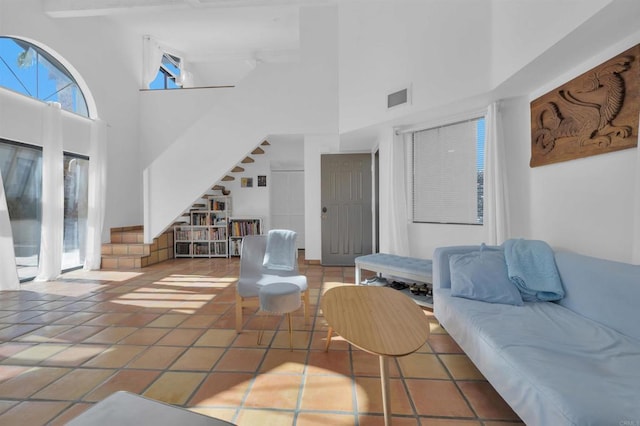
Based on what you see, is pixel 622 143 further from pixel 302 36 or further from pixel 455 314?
pixel 302 36

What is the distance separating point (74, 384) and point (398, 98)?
13.1 ft

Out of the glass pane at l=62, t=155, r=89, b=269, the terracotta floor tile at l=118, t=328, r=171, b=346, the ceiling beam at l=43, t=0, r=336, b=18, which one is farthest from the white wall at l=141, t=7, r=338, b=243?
the terracotta floor tile at l=118, t=328, r=171, b=346

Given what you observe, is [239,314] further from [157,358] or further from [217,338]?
[157,358]

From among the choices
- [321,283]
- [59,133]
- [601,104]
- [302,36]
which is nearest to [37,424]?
[321,283]

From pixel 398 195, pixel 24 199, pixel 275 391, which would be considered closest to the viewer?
→ pixel 275 391

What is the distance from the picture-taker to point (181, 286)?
397cm

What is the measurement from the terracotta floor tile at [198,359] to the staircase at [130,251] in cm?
365

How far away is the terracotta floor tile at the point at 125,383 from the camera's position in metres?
1.70

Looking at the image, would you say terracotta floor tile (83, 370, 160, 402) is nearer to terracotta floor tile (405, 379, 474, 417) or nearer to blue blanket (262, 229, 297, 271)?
blue blanket (262, 229, 297, 271)

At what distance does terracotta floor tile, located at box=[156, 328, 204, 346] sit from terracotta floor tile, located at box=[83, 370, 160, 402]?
401 mm

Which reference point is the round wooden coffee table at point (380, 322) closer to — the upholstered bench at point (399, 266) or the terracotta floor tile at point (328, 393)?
the terracotta floor tile at point (328, 393)

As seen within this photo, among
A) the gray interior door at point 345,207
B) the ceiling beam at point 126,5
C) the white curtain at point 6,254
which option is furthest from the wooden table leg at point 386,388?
the white curtain at point 6,254

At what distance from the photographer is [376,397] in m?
1.66

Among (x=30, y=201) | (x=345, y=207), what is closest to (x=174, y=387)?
(x=345, y=207)
